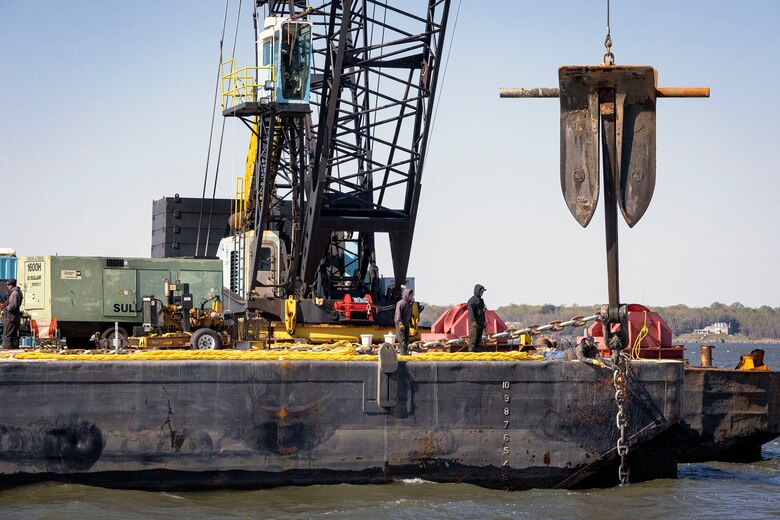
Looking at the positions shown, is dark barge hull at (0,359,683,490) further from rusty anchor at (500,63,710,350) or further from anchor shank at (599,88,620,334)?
rusty anchor at (500,63,710,350)

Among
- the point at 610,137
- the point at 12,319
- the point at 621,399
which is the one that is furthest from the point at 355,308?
the point at 610,137

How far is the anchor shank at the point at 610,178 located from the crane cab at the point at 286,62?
12731mm

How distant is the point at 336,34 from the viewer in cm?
2652

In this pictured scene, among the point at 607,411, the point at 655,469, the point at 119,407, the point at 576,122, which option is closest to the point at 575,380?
the point at 607,411

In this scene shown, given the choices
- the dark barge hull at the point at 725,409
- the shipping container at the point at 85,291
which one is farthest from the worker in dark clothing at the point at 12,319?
the dark barge hull at the point at 725,409

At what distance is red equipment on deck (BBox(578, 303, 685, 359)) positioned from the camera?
21.3 metres

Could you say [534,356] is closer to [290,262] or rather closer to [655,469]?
[655,469]

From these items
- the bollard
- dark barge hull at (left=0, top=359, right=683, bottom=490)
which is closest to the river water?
dark barge hull at (left=0, top=359, right=683, bottom=490)

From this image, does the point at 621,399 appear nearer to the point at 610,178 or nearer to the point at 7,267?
the point at 610,178

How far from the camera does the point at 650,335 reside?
21.8 m

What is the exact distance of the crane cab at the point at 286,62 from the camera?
27.1 meters

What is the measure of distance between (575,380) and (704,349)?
26.0 ft

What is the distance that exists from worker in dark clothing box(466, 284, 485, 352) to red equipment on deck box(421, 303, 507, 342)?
4.24m

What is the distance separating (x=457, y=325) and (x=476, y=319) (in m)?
4.58
